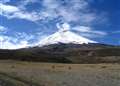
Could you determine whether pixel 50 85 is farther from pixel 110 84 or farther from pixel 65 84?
pixel 110 84

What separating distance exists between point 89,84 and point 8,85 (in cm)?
1351

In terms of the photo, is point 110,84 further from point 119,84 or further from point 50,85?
point 50,85

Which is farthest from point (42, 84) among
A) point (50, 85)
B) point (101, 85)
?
point (101, 85)

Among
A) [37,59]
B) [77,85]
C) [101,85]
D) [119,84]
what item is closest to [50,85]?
[77,85]

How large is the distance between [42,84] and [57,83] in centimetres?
308

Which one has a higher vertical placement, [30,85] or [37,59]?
[37,59]

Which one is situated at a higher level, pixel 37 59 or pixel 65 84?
pixel 37 59

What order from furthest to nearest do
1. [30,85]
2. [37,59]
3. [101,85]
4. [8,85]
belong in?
[37,59], [101,85], [30,85], [8,85]

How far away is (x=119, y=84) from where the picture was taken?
45000mm

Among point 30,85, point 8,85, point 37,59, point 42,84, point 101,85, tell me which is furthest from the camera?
point 37,59

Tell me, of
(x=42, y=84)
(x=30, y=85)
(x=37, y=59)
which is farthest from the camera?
(x=37, y=59)

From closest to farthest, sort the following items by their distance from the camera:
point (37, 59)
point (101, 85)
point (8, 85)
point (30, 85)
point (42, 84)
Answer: point (8, 85) → point (30, 85) → point (42, 84) → point (101, 85) → point (37, 59)

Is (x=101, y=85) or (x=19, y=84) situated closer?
(x=19, y=84)

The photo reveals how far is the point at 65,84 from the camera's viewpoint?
42.9 m
